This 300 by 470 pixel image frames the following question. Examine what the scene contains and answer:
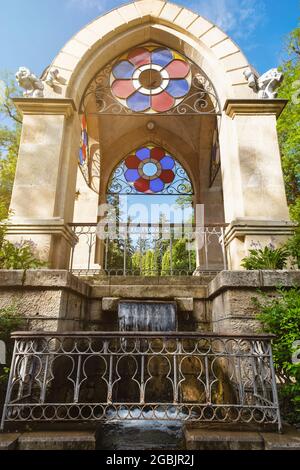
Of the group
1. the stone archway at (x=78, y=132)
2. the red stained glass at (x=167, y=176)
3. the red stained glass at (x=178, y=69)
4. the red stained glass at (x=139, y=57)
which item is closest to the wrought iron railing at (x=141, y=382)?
the stone archway at (x=78, y=132)

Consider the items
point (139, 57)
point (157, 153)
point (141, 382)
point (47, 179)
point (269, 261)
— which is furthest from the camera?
point (157, 153)

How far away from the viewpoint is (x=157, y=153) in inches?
485

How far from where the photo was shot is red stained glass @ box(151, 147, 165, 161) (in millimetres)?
12258

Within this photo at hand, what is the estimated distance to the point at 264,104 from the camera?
20.3ft

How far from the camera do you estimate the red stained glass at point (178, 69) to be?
7.63 meters

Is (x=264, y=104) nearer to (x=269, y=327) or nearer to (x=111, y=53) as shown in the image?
(x=111, y=53)

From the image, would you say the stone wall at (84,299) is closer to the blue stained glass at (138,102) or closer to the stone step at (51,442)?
the stone step at (51,442)

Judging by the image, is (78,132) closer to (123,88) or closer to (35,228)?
(123,88)

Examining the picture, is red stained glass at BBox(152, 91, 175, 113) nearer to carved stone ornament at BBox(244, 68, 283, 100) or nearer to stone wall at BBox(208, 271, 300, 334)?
carved stone ornament at BBox(244, 68, 283, 100)

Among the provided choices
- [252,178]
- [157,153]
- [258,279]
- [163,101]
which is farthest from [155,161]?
[258,279]

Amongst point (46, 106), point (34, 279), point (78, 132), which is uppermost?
point (46, 106)

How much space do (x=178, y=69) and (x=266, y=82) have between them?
248 cm

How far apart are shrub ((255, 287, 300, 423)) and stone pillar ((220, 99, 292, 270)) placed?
1.93 meters

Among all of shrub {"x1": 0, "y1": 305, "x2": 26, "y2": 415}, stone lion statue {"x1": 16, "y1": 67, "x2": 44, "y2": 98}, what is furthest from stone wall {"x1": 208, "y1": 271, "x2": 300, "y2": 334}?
stone lion statue {"x1": 16, "y1": 67, "x2": 44, "y2": 98}
